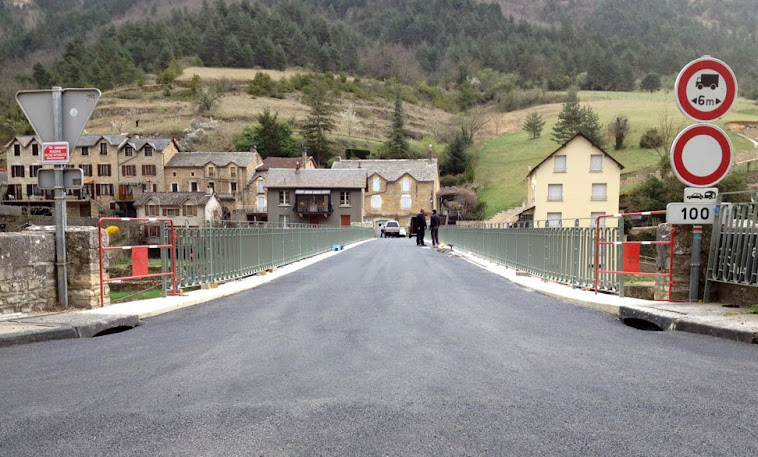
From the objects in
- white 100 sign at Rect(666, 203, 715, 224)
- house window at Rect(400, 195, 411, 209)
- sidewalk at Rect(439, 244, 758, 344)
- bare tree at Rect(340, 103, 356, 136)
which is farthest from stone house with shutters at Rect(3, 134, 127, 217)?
white 100 sign at Rect(666, 203, 715, 224)

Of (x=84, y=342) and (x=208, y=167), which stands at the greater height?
(x=208, y=167)

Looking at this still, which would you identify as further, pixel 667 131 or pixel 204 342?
pixel 667 131

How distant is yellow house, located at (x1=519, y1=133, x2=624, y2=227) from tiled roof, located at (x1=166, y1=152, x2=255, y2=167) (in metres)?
43.7

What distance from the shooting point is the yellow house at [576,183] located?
171 ft

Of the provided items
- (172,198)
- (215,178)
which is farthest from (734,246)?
(215,178)

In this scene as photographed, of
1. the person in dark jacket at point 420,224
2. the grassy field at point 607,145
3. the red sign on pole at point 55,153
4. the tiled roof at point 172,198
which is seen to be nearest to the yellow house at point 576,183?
the grassy field at point 607,145

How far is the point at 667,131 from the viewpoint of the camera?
208 ft

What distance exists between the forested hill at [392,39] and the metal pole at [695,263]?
128 metres

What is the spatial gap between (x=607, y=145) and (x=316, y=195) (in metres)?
39.2

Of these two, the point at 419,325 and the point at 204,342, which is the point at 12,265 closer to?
the point at 204,342

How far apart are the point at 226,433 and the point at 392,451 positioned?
1.11 m

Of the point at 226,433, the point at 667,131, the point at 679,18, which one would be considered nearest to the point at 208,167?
the point at 667,131

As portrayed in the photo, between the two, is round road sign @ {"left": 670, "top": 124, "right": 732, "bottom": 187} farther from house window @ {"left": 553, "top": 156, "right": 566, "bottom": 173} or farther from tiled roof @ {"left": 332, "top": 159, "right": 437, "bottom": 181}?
tiled roof @ {"left": 332, "top": 159, "right": 437, "bottom": 181}

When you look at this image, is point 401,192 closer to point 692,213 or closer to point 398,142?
point 398,142
